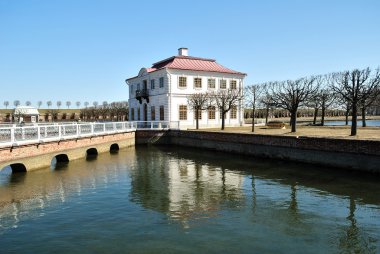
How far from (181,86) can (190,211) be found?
27.7 metres

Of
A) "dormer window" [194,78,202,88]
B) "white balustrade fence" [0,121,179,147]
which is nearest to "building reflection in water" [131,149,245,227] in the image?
"white balustrade fence" [0,121,179,147]

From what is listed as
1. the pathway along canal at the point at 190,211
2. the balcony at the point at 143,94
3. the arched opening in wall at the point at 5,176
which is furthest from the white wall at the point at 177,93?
the arched opening in wall at the point at 5,176

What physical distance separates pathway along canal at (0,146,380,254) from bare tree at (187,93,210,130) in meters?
17.8

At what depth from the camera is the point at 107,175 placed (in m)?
16.7

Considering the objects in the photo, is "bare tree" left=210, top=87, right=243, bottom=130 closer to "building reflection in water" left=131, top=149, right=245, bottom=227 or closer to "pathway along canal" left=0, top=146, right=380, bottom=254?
"building reflection in water" left=131, top=149, right=245, bottom=227

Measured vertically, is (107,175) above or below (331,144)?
below

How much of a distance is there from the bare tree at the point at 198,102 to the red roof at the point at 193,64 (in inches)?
137

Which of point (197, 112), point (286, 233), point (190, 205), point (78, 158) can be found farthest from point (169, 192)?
point (197, 112)

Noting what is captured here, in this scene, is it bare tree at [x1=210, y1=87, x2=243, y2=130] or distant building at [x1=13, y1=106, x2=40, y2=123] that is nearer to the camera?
bare tree at [x1=210, y1=87, x2=243, y2=130]

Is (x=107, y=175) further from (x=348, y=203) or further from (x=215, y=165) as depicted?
(x=348, y=203)

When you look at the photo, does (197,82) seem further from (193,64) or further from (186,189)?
(186,189)

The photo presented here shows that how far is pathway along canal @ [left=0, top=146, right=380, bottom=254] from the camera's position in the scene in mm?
7699

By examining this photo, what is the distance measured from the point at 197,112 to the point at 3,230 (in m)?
27.2

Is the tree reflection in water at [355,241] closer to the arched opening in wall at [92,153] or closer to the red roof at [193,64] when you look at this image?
the arched opening in wall at [92,153]
